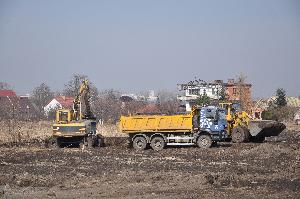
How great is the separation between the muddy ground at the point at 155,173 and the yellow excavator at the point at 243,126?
2638 millimetres

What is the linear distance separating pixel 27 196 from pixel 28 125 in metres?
28.7

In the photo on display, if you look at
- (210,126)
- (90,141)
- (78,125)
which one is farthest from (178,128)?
(78,125)

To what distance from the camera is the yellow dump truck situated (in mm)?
26359

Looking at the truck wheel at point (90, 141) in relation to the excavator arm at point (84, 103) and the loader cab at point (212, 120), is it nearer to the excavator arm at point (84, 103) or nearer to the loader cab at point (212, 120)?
the excavator arm at point (84, 103)

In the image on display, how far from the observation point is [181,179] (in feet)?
49.2

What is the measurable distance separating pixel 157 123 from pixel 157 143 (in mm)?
1181

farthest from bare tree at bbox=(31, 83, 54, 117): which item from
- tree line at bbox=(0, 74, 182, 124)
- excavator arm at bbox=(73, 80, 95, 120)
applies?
excavator arm at bbox=(73, 80, 95, 120)

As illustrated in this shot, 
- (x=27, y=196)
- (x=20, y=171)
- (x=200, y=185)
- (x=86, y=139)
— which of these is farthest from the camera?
(x=86, y=139)

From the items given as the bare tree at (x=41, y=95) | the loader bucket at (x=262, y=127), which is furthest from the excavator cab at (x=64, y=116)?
the bare tree at (x=41, y=95)

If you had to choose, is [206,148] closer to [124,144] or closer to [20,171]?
[124,144]

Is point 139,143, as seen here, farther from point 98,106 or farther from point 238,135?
point 98,106

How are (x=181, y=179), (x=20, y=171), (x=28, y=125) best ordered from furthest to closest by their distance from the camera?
(x=28, y=125) → (x=20, y=171) → (x=181, y=179)

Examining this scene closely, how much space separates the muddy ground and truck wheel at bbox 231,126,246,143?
97.8 inches

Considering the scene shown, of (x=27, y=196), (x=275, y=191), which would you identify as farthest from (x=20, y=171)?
(x=275, y=191)
